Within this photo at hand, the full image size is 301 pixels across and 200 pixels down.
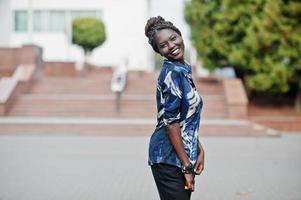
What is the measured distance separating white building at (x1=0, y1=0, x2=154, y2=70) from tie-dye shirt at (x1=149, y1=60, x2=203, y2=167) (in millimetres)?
33476

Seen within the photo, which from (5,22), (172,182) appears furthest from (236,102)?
(5,22)

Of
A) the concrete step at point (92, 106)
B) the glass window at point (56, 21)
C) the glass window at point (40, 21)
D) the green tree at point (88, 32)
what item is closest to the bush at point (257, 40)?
the concrete step at point (92, 106)

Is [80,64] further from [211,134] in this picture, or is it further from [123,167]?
[123,167]

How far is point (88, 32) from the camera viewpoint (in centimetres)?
3173

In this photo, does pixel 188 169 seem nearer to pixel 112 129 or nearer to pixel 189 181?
pixel 189 181

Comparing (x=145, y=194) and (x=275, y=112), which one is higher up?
(x=145, y=194)

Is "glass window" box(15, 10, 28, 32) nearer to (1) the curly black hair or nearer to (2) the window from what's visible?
(2) the window

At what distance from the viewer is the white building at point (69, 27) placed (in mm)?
37188

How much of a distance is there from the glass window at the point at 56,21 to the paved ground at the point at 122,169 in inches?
972

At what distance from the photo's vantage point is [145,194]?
7.14 metres

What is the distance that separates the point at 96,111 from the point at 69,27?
1959 centimetres

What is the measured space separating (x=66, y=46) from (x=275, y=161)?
2871 cm

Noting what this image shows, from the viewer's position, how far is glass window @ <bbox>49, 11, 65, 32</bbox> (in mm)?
38094

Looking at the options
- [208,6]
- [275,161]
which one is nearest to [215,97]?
[208,6]
